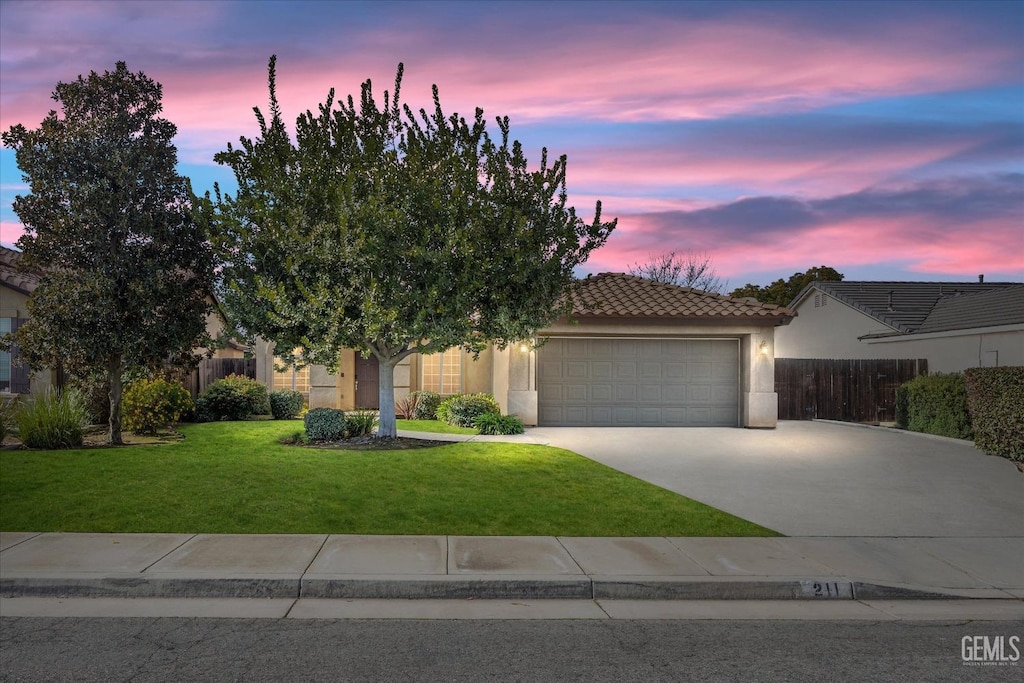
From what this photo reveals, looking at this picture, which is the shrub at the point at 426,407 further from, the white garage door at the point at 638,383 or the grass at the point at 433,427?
the white garage door at the point at 638,383

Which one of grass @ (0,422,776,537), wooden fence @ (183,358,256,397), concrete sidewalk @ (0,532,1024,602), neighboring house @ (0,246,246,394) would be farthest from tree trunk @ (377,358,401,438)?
wooden fence @ (183,358,256,397)

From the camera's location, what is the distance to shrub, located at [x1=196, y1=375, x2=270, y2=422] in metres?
21.2

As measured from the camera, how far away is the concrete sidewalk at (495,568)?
6.69m

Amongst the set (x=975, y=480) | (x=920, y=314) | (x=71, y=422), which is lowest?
(x=975, y=480)

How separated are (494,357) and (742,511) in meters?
14.6

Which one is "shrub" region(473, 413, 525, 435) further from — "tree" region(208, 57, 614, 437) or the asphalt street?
the asphalt street

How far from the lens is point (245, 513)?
30.7 ft

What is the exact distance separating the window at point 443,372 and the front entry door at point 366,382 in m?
1.49

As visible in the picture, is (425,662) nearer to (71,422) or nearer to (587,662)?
(587,662)

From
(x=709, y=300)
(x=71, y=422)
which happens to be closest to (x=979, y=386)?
(x=709, y=300)

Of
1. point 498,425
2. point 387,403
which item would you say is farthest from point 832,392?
point 387,403

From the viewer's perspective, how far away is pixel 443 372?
25078 mm

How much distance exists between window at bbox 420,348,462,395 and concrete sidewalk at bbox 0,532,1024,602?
54.6ft

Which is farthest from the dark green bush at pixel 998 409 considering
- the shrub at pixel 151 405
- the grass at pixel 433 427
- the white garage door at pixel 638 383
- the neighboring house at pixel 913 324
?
the shrub at pixel 151 405
